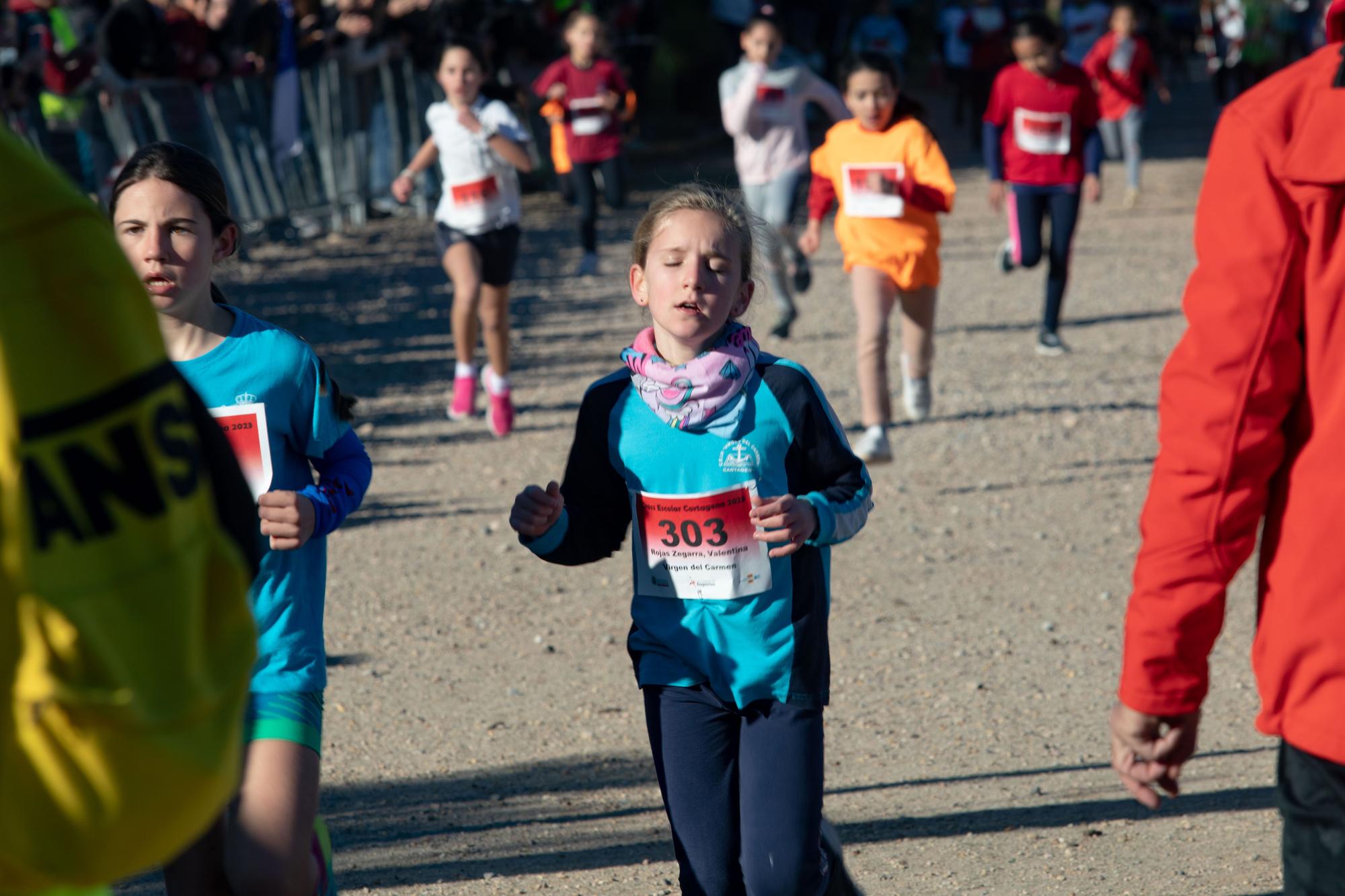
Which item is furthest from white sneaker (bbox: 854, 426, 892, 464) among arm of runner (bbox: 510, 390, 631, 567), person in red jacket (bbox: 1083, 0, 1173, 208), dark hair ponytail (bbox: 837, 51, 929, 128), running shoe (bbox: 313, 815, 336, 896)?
person in red jacket (bbox: 1083, 0, 1173, 208)

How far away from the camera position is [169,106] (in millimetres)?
13602

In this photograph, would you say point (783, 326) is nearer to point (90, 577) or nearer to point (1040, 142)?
point (1040, 142)

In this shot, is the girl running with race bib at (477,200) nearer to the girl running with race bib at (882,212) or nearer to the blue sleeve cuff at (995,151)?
the girl running with race bib at (882,212)

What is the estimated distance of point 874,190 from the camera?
7.99 meters

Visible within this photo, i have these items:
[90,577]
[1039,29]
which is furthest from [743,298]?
[1039,29]

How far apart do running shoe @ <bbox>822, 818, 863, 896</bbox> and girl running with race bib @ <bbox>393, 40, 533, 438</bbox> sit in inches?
221

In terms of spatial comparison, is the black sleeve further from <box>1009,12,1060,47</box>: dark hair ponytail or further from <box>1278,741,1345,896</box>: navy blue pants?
<box>1009,12,1060,47</box>: dark hair ponytail

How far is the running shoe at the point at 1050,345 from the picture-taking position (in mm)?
10945

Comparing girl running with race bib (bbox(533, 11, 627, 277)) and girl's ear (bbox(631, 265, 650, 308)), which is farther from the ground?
girl's ear (bbox(631, 265, 650, 308))

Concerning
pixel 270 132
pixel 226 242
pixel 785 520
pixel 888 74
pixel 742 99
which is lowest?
pixel 270 132

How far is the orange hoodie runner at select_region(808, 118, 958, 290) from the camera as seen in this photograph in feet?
26.0

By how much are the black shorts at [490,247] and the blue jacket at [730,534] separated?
5453 mm

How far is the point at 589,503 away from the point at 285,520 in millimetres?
675

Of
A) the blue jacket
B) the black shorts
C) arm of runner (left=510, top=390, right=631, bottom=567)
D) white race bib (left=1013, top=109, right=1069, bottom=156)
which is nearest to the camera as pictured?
the blue jacket
